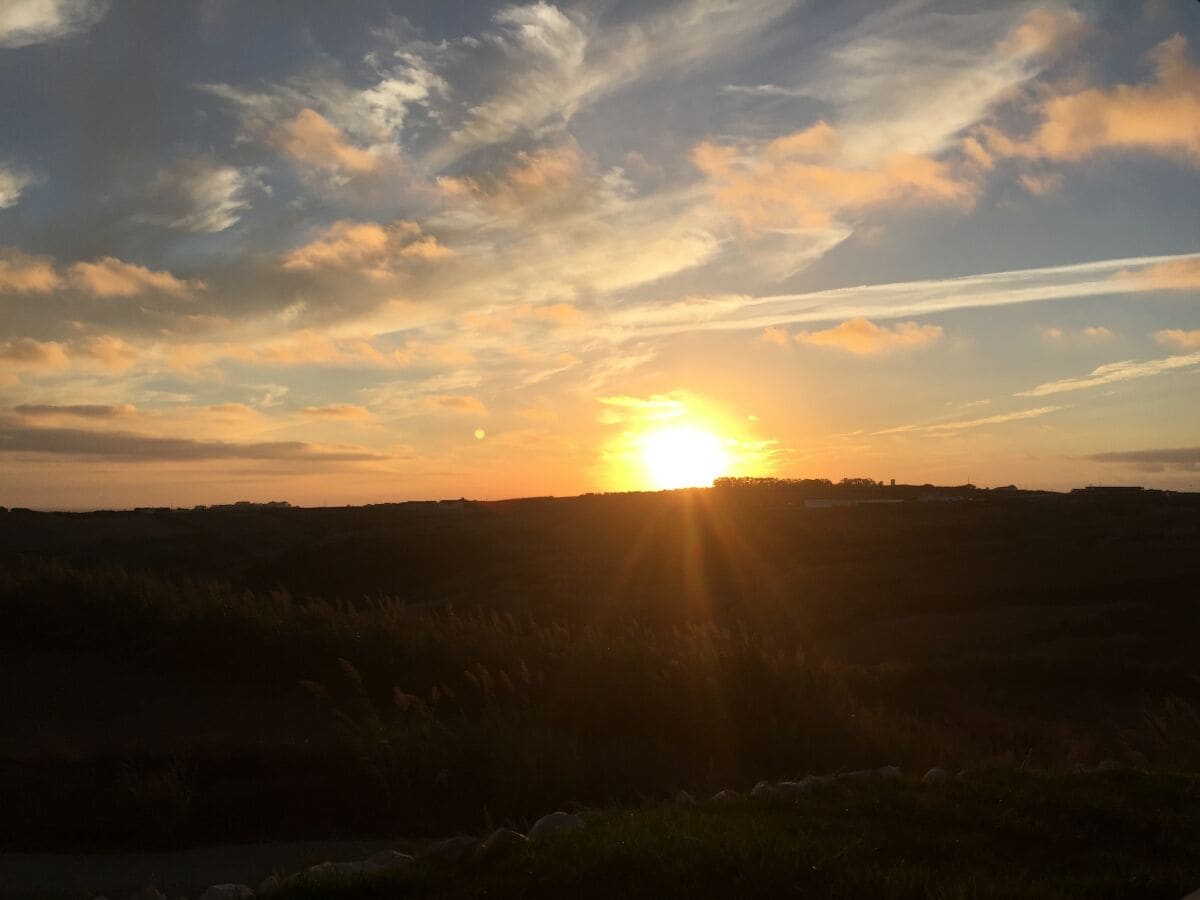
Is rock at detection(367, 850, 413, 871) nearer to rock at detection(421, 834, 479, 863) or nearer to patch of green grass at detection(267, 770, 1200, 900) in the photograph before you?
rock at detection(421, 834, 479, 863)

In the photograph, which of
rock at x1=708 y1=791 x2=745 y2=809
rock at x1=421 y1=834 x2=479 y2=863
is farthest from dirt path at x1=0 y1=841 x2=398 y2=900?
rock at x1=708 y1=791 x2=745 y2=809

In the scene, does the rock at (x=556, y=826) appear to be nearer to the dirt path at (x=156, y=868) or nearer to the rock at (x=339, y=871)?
the rock at (x=339, y=871)

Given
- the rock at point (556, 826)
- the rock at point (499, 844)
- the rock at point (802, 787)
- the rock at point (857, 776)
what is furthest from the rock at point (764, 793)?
the rock at point (499, 844)

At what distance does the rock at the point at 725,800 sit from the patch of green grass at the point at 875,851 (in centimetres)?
14

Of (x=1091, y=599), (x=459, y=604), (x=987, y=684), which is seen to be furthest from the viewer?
(x=459, y=604)

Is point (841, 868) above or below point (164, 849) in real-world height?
above

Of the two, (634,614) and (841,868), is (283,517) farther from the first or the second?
(841,868)

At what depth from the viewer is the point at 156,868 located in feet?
26.0

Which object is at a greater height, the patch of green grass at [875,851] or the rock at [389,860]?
the patch of green grass at [875,851]

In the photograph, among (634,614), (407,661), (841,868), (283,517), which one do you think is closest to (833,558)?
(634,614)

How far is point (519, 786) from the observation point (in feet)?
30.9

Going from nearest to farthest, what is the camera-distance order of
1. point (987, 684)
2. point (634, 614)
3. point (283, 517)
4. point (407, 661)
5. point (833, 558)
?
1. point (407, 661)
2. point (987, 684)
3. point (634, 614)
4. point (833, 558)
5. point (283, 517)

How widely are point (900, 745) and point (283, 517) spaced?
260ft

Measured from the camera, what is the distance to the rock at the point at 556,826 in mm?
6595
